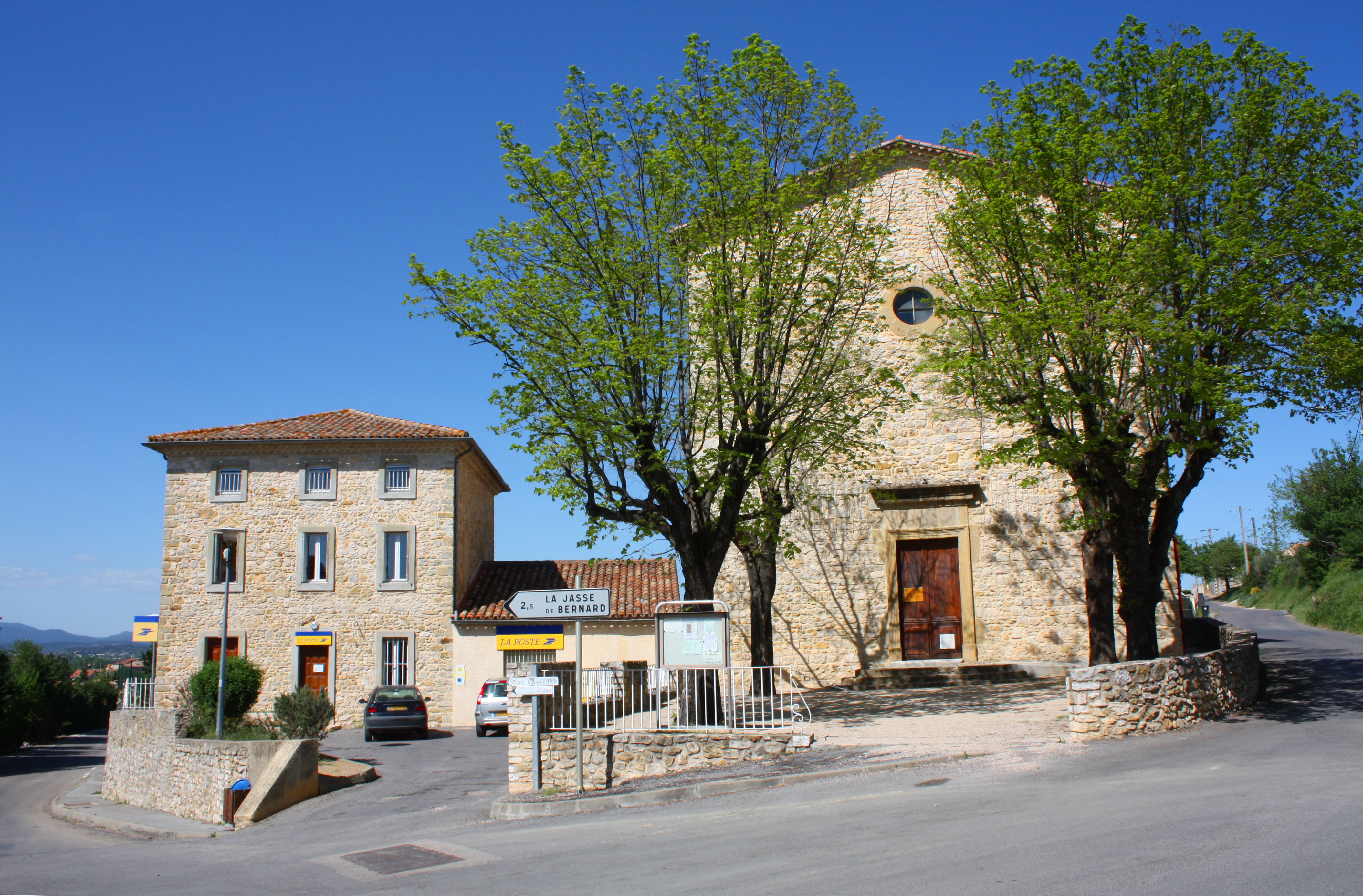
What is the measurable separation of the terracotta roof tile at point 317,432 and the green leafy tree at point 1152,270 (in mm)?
16390

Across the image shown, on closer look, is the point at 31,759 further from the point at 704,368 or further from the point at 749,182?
the point at 749,182

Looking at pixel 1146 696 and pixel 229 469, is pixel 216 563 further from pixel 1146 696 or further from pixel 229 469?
pixel 1146 696

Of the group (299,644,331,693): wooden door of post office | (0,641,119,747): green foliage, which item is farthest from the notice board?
(0,641,119,747): green foliage

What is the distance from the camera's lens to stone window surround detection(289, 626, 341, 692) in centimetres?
2430

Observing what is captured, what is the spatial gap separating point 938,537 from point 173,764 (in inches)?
585

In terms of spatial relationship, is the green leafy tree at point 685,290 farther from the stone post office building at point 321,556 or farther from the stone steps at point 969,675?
the stone post office building at point 321,556

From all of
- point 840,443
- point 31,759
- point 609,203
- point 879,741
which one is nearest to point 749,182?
point 609,203

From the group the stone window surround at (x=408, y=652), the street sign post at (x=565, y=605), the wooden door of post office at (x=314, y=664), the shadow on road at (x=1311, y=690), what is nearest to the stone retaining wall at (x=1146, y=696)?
the shadow on road at (x=1311, y=690)

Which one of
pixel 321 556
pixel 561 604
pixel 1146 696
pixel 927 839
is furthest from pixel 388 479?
pixel 927 839

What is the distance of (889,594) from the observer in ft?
61.5

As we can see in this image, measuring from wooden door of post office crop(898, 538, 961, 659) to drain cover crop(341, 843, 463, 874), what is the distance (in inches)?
477

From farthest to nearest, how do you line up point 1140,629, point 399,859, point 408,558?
point 408,558 → point 1140,629 → point 399,859

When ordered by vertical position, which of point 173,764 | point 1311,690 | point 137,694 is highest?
point 1311,690

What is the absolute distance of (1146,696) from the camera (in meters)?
10.9
